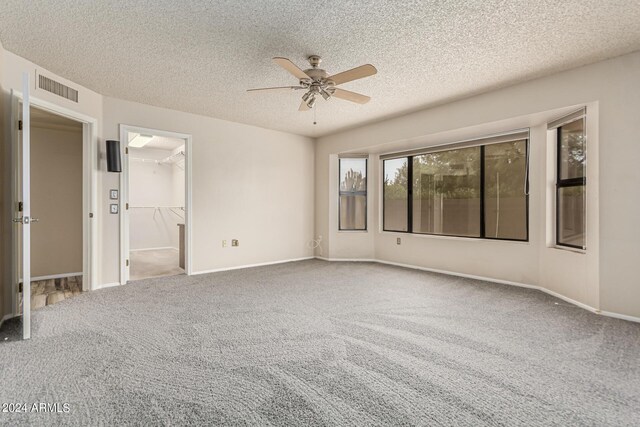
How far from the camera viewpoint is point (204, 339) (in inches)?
99.7

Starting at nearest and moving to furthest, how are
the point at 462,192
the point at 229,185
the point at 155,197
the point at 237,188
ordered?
the point at 462,192, the point at 229,185, the point at 237,188, the point at 155,197

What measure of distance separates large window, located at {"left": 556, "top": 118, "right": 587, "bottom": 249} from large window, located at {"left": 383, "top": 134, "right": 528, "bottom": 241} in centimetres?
42

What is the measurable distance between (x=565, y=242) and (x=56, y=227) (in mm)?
7458

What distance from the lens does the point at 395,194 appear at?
600cm

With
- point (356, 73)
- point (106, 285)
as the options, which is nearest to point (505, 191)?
point (356, 73)

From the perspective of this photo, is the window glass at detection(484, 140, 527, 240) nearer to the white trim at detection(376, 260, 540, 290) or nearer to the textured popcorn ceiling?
the white trim at detection(376, 260, 540, 290)

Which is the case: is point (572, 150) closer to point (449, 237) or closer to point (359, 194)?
point (449, 237)

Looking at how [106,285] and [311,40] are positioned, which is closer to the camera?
[311,40]

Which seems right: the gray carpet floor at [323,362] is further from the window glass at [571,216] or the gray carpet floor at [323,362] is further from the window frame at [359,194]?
the window frame at [359,194]

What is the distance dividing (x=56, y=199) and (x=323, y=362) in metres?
5.33

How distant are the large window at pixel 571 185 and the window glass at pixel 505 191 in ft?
1.40

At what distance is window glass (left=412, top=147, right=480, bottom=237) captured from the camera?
4914mm

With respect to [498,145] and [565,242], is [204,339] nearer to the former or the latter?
[565,242]

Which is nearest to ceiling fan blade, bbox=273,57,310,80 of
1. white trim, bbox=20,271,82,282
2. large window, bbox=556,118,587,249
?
Result: large window, bbox=556,118,587,249
